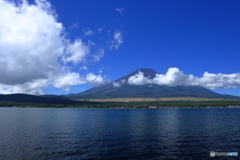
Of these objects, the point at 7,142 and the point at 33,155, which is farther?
the point at 7,142

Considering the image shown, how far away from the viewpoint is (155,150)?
34062mm

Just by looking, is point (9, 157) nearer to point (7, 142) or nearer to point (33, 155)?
point (33, 155)

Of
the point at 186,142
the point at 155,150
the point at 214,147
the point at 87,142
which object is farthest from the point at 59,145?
the point at 214,147

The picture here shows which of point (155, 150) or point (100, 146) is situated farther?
point (100, 146)

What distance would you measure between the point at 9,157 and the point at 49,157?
22.3 feet

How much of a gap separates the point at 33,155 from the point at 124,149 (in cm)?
1664

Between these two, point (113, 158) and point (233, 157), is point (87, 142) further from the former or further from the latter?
point (233, 157)

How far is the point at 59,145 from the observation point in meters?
37.7

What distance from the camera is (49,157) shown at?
30.1 meters

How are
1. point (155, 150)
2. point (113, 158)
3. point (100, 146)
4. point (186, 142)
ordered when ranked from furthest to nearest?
point (186, 142)
point (100, 146)
point (155, 150)
point (113, 158)

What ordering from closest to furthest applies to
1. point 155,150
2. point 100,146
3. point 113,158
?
1. point 113,158
2. point 155,150
3. point 100,146

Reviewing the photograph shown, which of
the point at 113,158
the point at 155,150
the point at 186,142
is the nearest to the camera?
the point at 113,158

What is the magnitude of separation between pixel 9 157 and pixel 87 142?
608 inches

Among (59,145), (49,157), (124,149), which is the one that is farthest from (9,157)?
(124,149)
